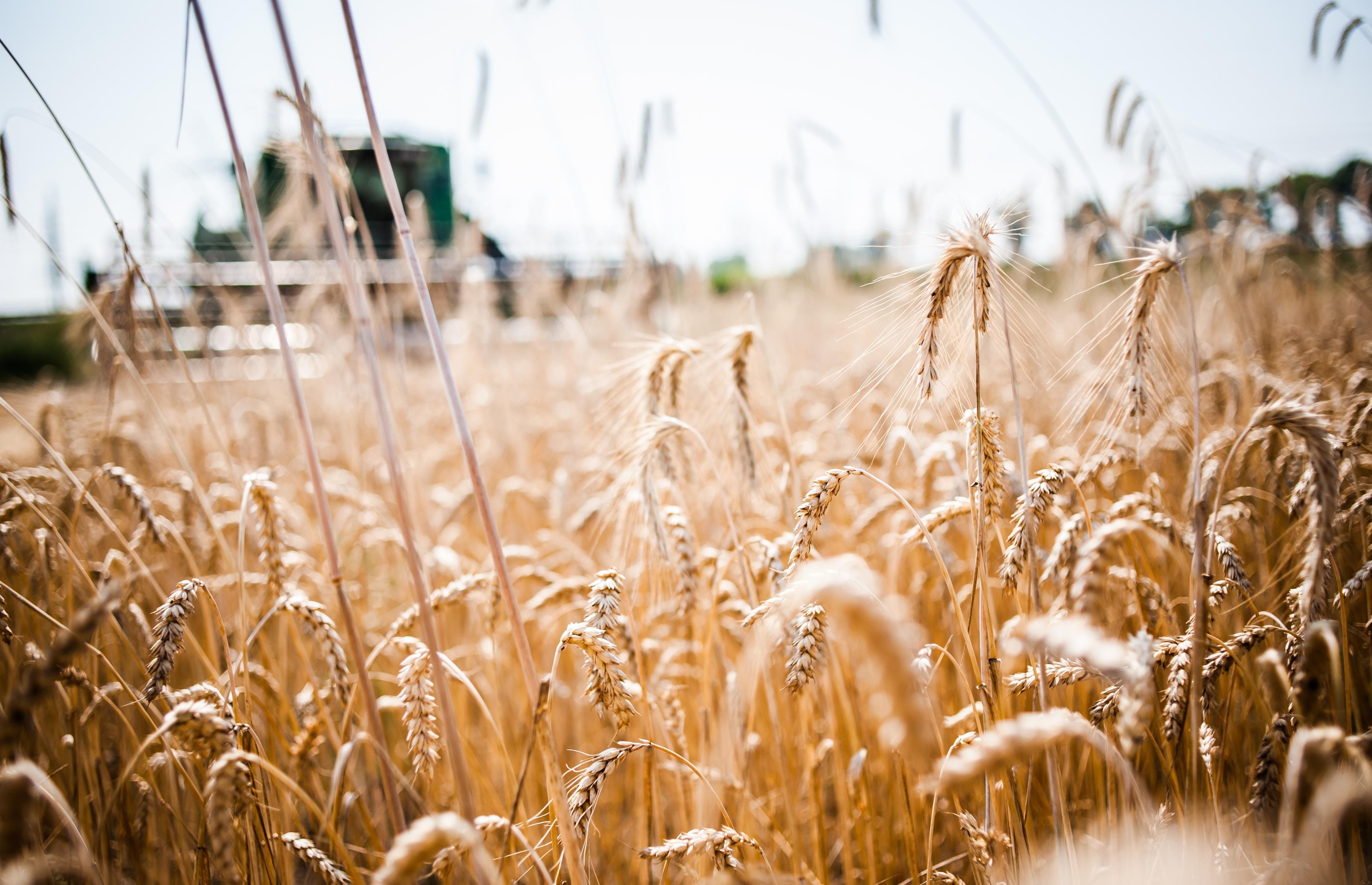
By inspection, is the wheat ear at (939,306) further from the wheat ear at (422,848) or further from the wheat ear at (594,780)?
the wheat ear at (422,848)

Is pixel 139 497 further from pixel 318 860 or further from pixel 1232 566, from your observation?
pixel 1232 566

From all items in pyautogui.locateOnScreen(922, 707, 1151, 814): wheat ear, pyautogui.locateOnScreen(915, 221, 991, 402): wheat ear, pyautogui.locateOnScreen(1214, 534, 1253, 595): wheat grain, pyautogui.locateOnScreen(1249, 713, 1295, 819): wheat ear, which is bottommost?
pyautogui.locateOnScreen(1249, 713, 1295, 819): wheat ear

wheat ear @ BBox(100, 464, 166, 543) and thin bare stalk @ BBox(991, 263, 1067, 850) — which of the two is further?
wheat ear @ BBox(100, 464, 166, 543)

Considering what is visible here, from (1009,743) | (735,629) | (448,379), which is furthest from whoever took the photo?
(735,629)

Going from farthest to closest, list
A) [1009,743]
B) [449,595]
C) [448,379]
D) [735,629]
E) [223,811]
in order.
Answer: [735,629] < [449,595] < [448,379] < [223,811] < [1009,743]

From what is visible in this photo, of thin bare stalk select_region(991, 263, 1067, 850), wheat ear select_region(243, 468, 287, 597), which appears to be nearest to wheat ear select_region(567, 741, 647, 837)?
thin bare stalk select_region(991, 263, 1067, 850)

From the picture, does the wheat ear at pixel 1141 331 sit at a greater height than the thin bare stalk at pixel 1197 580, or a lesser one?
greater

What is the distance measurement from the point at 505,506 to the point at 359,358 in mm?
909

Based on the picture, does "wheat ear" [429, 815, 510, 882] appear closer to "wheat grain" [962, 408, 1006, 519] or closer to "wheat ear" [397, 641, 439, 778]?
"wheat ear" [397, 641, 439, 778]

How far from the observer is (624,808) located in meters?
1.66

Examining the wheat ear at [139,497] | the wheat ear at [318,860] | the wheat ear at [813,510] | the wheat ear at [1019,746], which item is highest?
the wheat ear at [139,497]

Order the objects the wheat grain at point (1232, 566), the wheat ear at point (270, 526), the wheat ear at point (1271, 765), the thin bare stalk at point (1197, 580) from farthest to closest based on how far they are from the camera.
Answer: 1. the wheat ear at point (270, 526)
2. the wheat grain at point (1232, 566)
3. the wheat ear at point (1271, 765)
4. the thin bare stalk at point (1197, 580)

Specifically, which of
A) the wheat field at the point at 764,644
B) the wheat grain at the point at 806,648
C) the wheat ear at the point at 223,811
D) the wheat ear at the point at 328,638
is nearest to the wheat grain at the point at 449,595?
the wheat field at the point at 764,644

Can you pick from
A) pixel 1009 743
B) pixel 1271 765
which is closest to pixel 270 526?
pixel 1009 743
